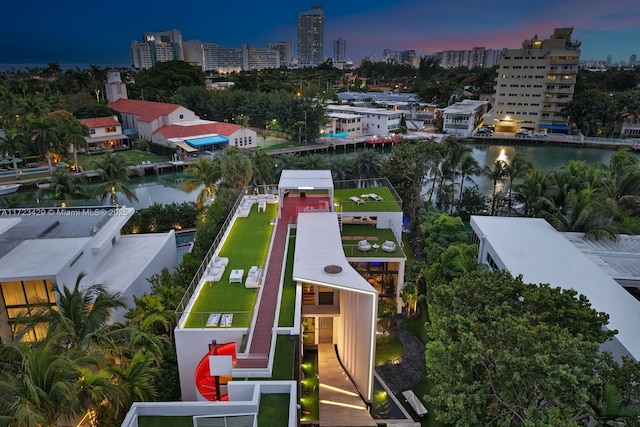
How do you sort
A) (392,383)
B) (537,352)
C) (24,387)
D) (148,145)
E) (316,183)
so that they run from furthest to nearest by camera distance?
(148,145) < (316,183) < (392,383) < (537,352) < (24,387)

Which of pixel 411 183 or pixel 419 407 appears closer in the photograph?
pixel 419 407

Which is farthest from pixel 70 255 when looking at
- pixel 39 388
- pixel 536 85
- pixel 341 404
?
pixel 536 85

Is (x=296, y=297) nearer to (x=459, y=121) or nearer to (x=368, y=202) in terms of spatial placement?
(x=368, y=202)

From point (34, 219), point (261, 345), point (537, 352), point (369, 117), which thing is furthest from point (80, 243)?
point (369, 117)

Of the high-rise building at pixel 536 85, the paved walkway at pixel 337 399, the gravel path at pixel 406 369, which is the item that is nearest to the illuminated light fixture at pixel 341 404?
Answer: the paved walkway at pixel 337 399

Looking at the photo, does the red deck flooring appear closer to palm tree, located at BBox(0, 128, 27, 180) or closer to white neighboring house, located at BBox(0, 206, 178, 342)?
white neighboring house, located at BBox(0, 206, 178, 342)

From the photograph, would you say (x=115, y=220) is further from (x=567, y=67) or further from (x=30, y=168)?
(x=567, y=67)
